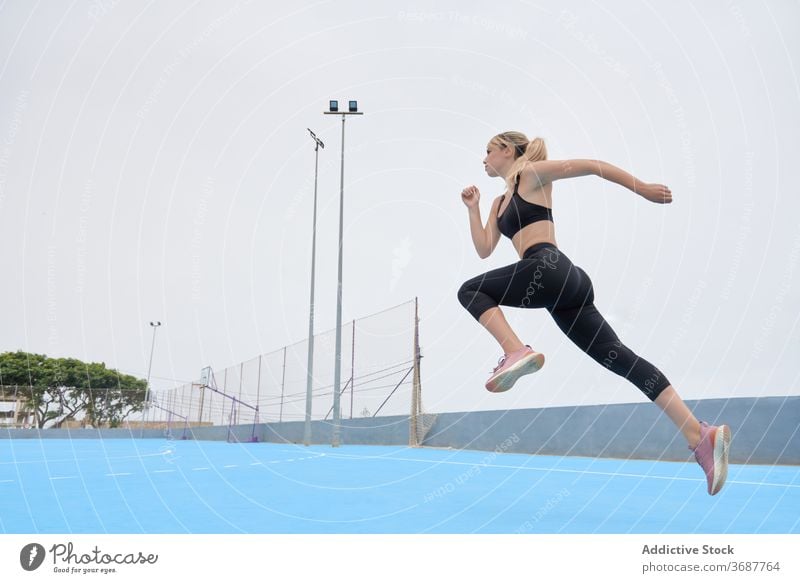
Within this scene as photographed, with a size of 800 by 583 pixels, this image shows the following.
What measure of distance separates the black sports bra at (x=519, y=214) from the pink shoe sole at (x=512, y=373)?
0.67 meters

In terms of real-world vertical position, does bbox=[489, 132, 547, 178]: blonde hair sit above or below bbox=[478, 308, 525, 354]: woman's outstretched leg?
above

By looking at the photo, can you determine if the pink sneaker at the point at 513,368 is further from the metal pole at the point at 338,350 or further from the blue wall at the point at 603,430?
the metal pole at the point at 338,350

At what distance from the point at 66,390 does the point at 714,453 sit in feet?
124

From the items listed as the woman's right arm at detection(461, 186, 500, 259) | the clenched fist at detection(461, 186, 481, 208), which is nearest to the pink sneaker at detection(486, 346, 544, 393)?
the woman's right arm at detection(461, 186, 500, 259)

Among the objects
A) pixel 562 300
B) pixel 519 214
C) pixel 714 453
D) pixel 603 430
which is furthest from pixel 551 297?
pixel 603 430

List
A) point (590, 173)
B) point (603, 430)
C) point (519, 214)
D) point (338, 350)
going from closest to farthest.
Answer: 1. point (590, 173)
2. point (519, 214)
3. point (603, 430)
4. point (338, 350)

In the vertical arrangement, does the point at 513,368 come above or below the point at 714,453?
above

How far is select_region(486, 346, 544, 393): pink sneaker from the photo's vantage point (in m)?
2.65

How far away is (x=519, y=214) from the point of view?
3.02 meters

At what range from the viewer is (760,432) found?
10273 mm

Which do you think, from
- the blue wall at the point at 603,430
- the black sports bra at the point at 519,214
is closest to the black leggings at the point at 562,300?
the black sports bra at the point at 519,214

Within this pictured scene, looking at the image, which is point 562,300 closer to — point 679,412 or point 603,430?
point 679,412

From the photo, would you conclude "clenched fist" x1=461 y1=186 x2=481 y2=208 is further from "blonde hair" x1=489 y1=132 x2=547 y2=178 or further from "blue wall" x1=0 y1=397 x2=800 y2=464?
"blue wall" x1=0 y1=397 x2=800 y2=464
